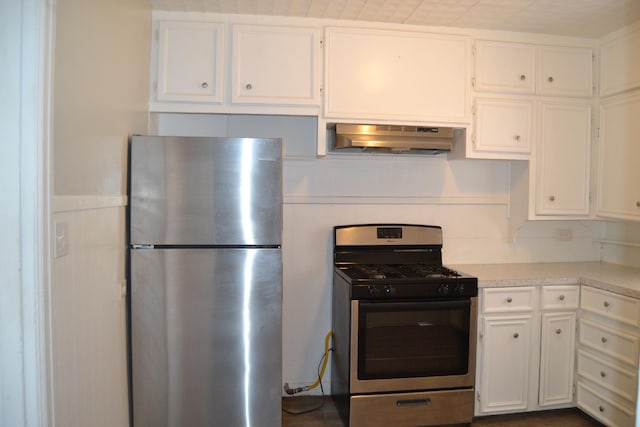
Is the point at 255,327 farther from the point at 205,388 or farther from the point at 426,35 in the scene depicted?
the point at 426,35

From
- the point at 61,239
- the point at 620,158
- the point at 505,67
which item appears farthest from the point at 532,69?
the point at 61,239

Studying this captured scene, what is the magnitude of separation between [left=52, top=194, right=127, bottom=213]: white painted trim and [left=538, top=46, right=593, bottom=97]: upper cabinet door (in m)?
2.53

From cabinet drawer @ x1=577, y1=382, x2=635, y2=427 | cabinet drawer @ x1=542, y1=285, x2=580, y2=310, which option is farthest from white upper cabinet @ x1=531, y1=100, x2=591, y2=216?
cabinet drawer @ x1=577, y1=382, x2=635, y2=427

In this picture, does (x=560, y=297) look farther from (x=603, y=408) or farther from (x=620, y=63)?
(x=620, y=63)

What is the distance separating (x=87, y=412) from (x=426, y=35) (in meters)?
2.53

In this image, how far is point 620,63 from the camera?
2.66 metres

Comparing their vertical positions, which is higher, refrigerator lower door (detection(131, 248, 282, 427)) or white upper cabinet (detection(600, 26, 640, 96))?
white upper cabinet (detection(600, 26, 640, 96))

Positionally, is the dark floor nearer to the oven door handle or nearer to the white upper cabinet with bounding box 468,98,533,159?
the oven door handle

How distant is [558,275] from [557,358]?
502 mm

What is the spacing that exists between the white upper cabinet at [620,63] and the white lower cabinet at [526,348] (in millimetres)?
1261

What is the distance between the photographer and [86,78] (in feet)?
5.09

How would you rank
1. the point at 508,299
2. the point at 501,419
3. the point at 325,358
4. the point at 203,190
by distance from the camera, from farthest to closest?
the point at 325,358
the point at 501,419
the point at 508,299
the point at 203,190

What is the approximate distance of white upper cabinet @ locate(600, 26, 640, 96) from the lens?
2553 mm

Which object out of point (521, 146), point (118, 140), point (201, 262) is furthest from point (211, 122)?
point (521, 146)
